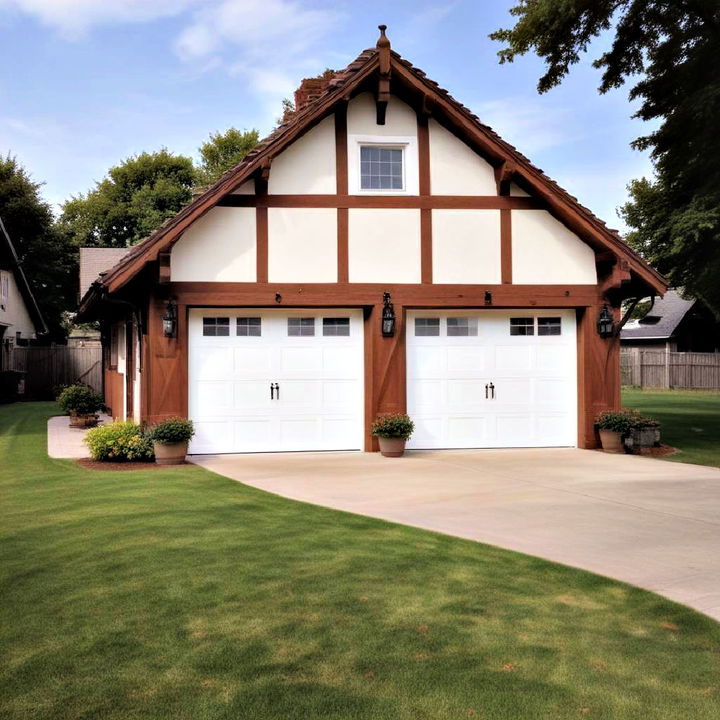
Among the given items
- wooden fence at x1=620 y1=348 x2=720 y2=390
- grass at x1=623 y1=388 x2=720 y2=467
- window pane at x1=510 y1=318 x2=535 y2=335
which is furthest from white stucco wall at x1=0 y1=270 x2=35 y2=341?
wooden fence at x1=620 y1=348 x2=720 y2=390

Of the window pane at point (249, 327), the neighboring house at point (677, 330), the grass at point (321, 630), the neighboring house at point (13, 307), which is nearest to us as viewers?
the grass at point (321, 630)

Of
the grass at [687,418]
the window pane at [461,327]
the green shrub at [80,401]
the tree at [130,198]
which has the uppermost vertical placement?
the tree at [130,198]

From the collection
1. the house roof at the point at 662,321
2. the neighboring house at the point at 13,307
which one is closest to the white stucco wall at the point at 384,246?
the neighboring house at the point at 13,307

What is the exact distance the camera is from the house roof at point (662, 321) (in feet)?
150

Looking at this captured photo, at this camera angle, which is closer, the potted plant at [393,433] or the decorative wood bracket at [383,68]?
the decorative wood bracket at [383,68]

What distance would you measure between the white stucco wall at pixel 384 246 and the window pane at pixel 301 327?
1.10 metres

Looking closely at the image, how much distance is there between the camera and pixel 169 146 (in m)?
55.3

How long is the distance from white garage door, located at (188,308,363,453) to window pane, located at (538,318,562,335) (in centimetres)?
344

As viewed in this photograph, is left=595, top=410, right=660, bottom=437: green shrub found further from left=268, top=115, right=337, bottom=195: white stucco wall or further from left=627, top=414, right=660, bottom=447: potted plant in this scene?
left=268, top=115, right=337, bottom=195: white stucco wall

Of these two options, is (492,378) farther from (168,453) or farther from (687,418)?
(687,418)

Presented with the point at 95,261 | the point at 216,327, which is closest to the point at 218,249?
the point at 216,327

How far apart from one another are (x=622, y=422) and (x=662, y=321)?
3415cm

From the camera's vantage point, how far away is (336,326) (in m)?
15.3

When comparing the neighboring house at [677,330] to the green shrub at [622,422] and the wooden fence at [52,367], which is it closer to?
the wooden fence at [52,367]
